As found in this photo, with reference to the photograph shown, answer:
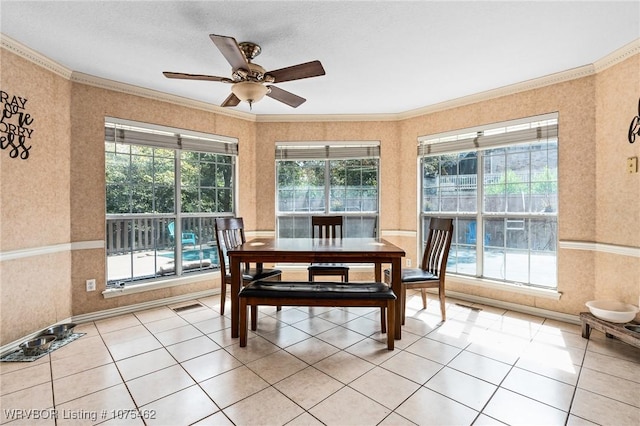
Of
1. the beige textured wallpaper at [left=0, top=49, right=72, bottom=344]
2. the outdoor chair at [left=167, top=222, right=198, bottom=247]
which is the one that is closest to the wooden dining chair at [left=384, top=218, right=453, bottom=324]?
the outdoor chair at [left=167, top=222, right=198, bottom=247]

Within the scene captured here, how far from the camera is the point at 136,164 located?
351 cm

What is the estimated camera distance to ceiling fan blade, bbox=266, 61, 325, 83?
6.87ft

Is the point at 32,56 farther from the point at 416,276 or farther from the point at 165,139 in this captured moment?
the point at 416,276

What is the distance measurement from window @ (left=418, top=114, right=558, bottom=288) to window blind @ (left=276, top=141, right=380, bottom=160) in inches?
28.1

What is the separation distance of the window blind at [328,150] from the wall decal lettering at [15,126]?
269 cm

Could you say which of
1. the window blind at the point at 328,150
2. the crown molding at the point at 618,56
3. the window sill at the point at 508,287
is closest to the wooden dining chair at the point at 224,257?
the window blind at the point at 328,150

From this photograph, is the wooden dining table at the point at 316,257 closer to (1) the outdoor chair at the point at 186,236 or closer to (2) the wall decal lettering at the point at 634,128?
(1) the outdoor chair at the point at 186,236

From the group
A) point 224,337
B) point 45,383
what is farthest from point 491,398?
point 45,383

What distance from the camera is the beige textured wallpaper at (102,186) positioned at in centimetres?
256

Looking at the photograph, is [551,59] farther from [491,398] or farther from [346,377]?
[346,377]

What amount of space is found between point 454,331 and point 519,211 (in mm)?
1681

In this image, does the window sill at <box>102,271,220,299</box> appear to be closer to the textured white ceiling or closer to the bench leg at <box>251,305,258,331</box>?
the bench leg at <box>251,305,258,331</box>

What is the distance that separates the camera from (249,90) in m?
2.35

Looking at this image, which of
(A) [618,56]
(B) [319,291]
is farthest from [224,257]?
(A) [618,56]
